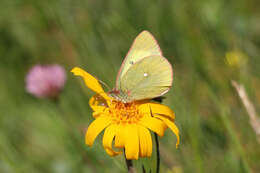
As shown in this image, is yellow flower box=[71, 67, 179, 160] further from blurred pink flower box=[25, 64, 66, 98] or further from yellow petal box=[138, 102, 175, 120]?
blurred pink flower box=[25, 64, 66, 98]

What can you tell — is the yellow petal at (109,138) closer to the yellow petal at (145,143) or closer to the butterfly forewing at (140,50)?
the yellow petal at (145,143)

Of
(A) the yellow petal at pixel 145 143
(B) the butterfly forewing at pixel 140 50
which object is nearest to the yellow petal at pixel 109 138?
(A) the yellow petal at pixel 145 143

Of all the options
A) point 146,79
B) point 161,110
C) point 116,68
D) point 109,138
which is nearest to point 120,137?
point 109,138

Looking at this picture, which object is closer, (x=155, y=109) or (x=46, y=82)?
(x=155, y=109)

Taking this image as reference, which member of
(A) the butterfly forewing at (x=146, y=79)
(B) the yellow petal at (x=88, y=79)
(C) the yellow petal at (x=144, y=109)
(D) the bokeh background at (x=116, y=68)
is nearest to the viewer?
(B) the yellow petal at (x=88, y=79)

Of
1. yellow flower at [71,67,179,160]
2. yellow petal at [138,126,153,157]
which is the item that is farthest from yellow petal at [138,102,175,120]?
yellow petal at [138,126,153,157]

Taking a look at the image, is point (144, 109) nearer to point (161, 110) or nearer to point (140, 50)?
point (161, 110)

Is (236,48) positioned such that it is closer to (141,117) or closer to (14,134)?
(141,117)
